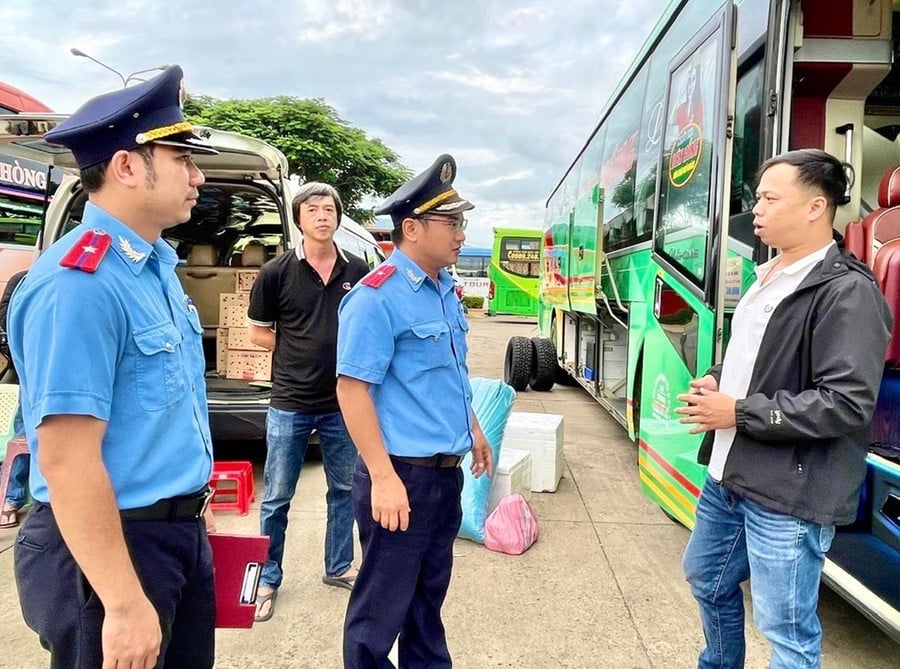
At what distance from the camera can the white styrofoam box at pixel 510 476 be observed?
3523mm

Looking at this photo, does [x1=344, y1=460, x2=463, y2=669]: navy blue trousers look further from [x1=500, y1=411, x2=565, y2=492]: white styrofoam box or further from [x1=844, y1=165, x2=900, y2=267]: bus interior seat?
[x1=500, y1=411, x2=565, y2=492]: white styrofoam box

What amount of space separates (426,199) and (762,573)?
142 cm

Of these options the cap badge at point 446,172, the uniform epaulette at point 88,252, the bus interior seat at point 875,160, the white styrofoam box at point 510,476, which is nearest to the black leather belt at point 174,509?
the uniform epaulette at point 88,252

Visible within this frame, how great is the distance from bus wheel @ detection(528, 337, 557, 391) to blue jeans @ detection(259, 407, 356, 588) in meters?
5.33

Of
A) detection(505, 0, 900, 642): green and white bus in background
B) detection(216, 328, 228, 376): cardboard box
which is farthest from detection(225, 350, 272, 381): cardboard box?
detection(505, 0, 900, 642): green and white bus in background

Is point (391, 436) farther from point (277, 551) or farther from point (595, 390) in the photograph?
point (595, 390)

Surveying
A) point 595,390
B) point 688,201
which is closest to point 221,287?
point 595,390

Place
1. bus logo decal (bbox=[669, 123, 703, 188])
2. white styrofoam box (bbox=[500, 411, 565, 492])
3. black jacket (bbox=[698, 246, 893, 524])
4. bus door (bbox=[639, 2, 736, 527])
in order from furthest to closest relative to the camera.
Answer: white styrofoam box (bbox=[500, 411, 565, 492]), bus logo decal (bbox=[669, 123, 703, 188]), bus door (bbox=[639, 2, 736, 527]), black jacket (bbox=[698, 246, 893, 524])

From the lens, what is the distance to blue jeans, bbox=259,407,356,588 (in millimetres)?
2762

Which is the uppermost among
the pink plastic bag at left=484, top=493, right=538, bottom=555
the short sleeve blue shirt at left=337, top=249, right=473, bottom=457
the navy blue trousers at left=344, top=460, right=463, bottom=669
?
the short sleeve blue shirt at left=337, top=249, right=473, bottom=457

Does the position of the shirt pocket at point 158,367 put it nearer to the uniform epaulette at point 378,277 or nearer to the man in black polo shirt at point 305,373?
the uniform epaulette at point 378,277

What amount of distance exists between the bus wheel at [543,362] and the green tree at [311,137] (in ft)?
43.0

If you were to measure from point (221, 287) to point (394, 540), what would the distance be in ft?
13.5

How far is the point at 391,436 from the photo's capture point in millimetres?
1823
